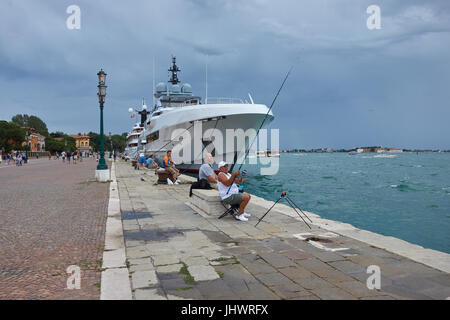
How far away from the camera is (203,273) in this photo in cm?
404

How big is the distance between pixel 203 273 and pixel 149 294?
2.53 ft

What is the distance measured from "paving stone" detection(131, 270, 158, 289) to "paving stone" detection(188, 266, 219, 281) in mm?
441

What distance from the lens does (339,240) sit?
5.51 metres

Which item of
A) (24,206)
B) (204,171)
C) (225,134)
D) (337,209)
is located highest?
(225,134)

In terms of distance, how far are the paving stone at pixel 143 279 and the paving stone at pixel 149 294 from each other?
0.44ft

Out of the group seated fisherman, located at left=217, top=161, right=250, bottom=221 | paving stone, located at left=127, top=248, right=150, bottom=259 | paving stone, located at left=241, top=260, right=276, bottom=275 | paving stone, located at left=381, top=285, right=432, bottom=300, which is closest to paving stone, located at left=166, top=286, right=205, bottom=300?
paving stone, located at left=241, top=260, right=276, bottom=275

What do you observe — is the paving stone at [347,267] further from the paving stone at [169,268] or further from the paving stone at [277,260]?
the paving stone at [169,268]

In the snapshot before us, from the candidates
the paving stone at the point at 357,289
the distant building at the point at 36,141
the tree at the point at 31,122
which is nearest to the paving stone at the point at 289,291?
the paving stone at the point at 357,289

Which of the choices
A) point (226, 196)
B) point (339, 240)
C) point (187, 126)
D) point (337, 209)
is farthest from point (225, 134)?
point (339, 240)

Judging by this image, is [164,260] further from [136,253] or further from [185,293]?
[185,293]

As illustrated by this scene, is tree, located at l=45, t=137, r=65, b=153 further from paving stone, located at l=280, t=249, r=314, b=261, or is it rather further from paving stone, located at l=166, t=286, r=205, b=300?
paving stone, located at l=166, t=286, r=205, b=300

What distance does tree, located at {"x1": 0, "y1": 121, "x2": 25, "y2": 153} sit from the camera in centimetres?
7061
